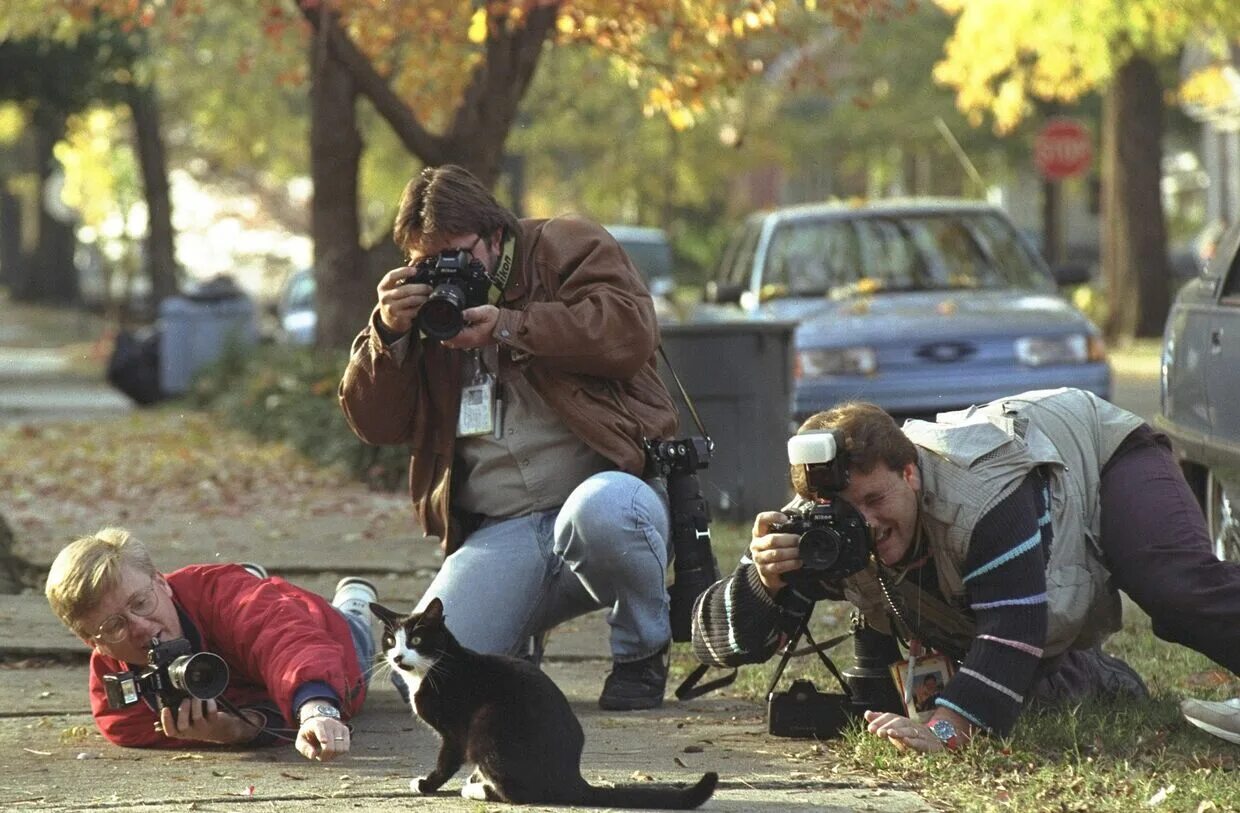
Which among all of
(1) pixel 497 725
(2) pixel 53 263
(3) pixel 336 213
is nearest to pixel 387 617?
(1) pixel 497 725

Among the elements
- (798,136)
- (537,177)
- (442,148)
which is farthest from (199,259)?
(442,148)

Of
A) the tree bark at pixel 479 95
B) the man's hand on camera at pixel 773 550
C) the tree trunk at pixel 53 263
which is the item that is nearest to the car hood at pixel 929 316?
the tree bark at pixel 479 95

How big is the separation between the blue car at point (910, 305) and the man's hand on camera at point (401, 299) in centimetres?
577

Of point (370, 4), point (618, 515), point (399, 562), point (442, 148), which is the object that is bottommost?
point (399, 562)

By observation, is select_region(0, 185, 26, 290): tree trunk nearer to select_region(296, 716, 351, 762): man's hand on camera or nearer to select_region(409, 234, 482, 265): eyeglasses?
select_region(409, 234, 482, 265): eyeglasses

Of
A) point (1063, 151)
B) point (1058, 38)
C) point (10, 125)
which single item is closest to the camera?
point (1058, 38)

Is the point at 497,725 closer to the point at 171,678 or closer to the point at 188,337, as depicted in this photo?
the point at 171,678

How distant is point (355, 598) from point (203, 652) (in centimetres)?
102

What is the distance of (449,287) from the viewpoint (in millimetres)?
5320

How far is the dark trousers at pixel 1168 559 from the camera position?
4707mm

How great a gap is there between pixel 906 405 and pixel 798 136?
3120 cm

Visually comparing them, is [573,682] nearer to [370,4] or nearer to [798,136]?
[370,4]

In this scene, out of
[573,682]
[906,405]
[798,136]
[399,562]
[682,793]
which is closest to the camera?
[682,793]

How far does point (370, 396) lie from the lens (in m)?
5.67
